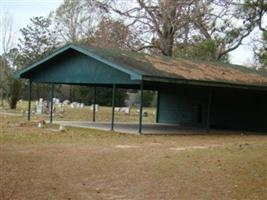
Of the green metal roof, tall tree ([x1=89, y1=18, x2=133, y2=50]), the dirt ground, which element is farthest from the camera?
tall tree ([x1=89, y1=18, x2=133, y2=50])

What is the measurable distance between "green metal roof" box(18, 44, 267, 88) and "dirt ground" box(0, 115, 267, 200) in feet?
17.6

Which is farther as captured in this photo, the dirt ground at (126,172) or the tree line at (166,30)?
the tree line at (166,30)

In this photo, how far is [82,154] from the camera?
1208cm

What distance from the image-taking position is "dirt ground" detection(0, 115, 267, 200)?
25.8ft

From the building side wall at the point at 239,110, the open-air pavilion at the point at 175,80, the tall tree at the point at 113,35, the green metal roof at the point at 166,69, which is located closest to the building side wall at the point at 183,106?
the open-air pavilion at the point at 175,80

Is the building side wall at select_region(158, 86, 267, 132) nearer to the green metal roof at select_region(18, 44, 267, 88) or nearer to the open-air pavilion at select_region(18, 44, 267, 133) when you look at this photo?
the open-air pavilion at select_region(18, 44, 267, 133)

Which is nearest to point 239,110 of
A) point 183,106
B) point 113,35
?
point 183,106

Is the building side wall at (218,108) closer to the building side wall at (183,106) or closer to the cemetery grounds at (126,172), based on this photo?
the building side wall at (183,106)

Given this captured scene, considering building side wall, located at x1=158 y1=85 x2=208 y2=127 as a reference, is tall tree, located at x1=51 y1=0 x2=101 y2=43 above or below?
above

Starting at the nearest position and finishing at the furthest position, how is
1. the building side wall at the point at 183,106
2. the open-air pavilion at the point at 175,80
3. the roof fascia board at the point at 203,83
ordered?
the roof fascia board at the point at 203,83
the open-air pavilion at the point at 175,80
the building side wall at the point at 183,106

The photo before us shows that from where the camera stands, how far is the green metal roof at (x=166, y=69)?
19.2 metres

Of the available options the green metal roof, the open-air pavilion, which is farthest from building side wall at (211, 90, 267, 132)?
the green metal roof

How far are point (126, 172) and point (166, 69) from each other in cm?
1148

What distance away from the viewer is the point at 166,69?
20.7m
